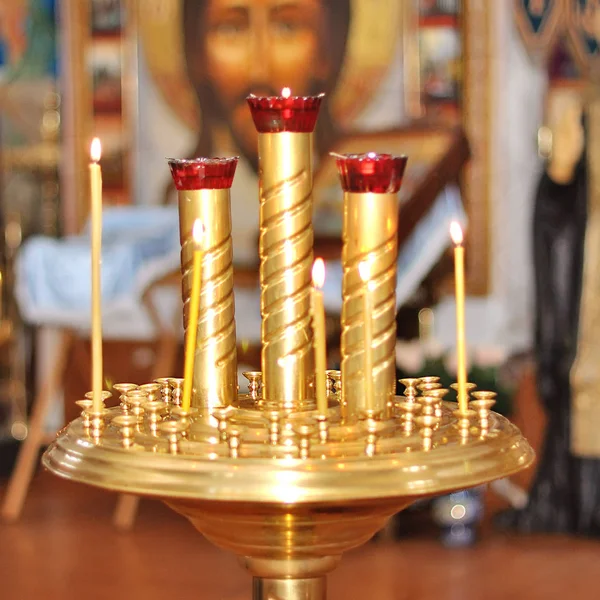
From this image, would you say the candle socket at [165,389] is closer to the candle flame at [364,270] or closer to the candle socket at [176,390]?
the candle socket at [176,390]

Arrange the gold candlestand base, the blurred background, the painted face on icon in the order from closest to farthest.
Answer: the gold candlestand base → the blurred background → the painted face on icon

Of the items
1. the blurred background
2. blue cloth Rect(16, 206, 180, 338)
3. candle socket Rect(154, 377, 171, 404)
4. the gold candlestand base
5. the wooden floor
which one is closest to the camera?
the gold candlestand base

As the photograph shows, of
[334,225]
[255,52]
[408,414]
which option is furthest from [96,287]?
[255,52]

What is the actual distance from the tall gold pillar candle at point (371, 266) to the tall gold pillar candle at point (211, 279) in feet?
0.41

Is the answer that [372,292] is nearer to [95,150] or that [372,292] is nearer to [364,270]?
[364,270]

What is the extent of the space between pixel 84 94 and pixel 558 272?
258cm

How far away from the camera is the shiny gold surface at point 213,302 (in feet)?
4.83

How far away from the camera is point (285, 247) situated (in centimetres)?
148

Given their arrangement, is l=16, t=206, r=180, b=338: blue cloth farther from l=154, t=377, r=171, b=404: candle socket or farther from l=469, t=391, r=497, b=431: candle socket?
l=469, t=391, r=497, b=431: candle socket

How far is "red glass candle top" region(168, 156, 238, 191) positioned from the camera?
4.84 ft

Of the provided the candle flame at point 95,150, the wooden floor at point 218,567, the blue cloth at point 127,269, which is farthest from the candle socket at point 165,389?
the blue cloth at point 127,269

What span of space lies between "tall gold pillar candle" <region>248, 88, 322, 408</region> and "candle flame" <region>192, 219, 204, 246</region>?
89mm

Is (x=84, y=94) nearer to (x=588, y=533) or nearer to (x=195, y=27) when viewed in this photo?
(x=195, y=27)

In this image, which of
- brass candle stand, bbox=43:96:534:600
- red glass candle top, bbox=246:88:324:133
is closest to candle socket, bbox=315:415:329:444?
brass candle stand, bbox=43:96:534:600
